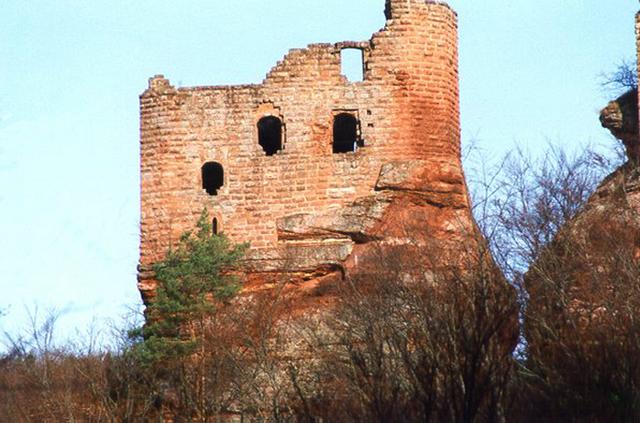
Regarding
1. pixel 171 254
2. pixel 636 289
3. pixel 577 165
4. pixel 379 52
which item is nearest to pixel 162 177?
pixel 171 254

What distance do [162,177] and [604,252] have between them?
31.5ft

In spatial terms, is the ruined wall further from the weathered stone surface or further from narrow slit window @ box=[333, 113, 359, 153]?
the weathered stone surface

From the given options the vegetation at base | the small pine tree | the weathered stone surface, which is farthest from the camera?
the small pine tree

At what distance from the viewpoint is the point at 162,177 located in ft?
136

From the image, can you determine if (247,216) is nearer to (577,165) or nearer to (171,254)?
(171,254)

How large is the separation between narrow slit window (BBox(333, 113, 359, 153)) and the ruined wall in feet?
1.37

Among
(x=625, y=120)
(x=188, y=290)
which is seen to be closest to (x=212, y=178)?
(x=188, y=290)

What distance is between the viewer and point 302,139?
135 ft

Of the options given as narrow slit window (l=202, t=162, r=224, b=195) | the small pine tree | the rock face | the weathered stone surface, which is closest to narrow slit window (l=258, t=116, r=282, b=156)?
narrow slit window (l=202, t=162, r=224, b=195)

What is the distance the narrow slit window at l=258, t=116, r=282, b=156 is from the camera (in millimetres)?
42191

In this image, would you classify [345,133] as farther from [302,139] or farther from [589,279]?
[589,279]

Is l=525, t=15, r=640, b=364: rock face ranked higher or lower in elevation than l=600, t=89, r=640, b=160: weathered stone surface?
lower

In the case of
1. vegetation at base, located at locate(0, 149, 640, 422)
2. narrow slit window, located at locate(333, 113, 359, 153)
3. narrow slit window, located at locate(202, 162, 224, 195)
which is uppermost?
narrow slit window, located at locate(333, 113, 359, 153)

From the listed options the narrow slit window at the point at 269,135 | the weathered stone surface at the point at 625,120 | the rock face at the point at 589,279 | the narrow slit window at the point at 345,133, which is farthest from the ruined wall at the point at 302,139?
the rock face at the point at 589,279
